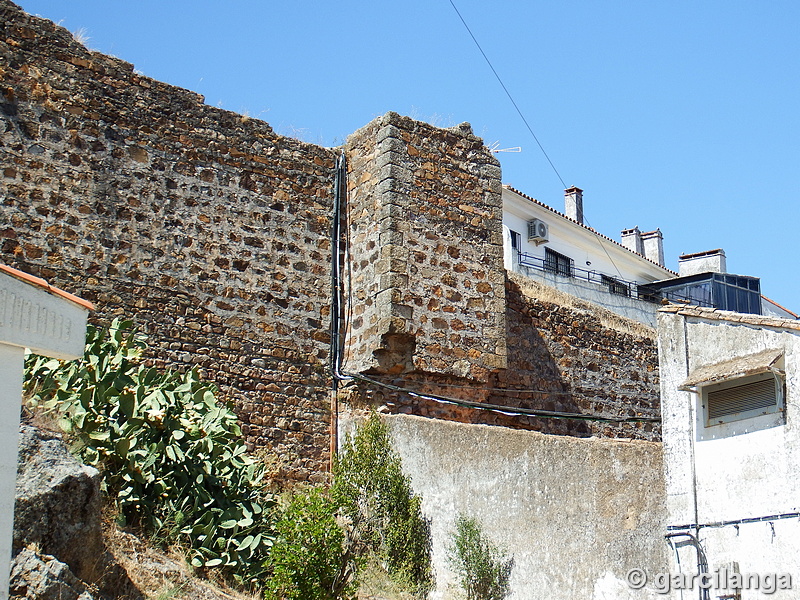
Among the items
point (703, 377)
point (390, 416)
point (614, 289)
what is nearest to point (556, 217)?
point (614, 289)

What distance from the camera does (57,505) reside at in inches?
317

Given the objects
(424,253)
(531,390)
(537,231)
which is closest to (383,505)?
(424,253)

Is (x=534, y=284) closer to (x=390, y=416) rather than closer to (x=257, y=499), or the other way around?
(x=390, y=416)

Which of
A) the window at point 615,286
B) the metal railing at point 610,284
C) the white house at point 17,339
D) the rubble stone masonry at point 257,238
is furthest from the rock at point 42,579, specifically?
the window at point 615,286

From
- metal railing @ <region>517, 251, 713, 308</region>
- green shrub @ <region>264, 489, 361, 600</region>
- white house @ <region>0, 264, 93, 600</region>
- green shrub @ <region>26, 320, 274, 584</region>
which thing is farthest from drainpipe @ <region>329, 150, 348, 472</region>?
metal railing @ <region>517, 251, 713, 308</region>

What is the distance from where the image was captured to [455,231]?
13266 mm

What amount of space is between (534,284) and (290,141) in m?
4.42

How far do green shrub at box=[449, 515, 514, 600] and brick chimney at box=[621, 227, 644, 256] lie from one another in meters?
23.4

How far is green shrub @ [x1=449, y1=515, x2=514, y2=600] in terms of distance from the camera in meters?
9.90

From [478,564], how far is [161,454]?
3.09 m

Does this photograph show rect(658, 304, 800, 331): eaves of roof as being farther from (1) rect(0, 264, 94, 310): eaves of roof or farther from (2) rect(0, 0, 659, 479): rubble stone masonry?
(1) rect(0, 264, 94, 310): eaves of roof

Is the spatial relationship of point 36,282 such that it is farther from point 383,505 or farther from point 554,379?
Result: point 554,379

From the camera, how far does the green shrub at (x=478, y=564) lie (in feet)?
32.5

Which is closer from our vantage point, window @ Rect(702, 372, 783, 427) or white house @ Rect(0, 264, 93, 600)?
white house @ Rect(0, 264, 93, 600)
